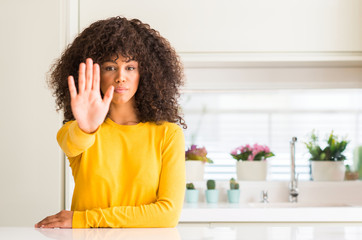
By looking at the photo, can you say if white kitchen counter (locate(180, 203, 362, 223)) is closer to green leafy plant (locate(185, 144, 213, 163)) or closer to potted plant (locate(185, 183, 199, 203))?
potted plant (locate(185, 183, 199, 203))

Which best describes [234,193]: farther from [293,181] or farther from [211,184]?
[293,181]

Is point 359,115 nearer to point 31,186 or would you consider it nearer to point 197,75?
point 197,75

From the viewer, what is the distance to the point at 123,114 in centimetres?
139

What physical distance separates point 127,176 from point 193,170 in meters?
1.57

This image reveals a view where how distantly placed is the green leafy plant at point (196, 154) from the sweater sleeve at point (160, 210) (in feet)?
5.00

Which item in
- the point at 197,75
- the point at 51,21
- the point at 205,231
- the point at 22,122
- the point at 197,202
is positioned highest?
the point at 51,21

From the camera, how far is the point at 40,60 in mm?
2396

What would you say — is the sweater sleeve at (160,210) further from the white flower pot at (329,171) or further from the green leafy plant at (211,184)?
the white flower pot at (329,171)

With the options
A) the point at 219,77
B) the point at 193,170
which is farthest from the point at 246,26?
the point at 193,170

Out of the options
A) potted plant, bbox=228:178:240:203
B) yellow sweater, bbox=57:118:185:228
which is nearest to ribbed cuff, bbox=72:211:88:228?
yellow sweater, bbox=57:118:185:228

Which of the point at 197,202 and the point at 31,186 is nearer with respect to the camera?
the point at 31,186

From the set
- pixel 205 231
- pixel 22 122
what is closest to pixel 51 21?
pixel 22 122

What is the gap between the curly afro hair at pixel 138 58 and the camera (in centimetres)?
133

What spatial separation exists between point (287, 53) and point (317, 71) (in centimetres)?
39
